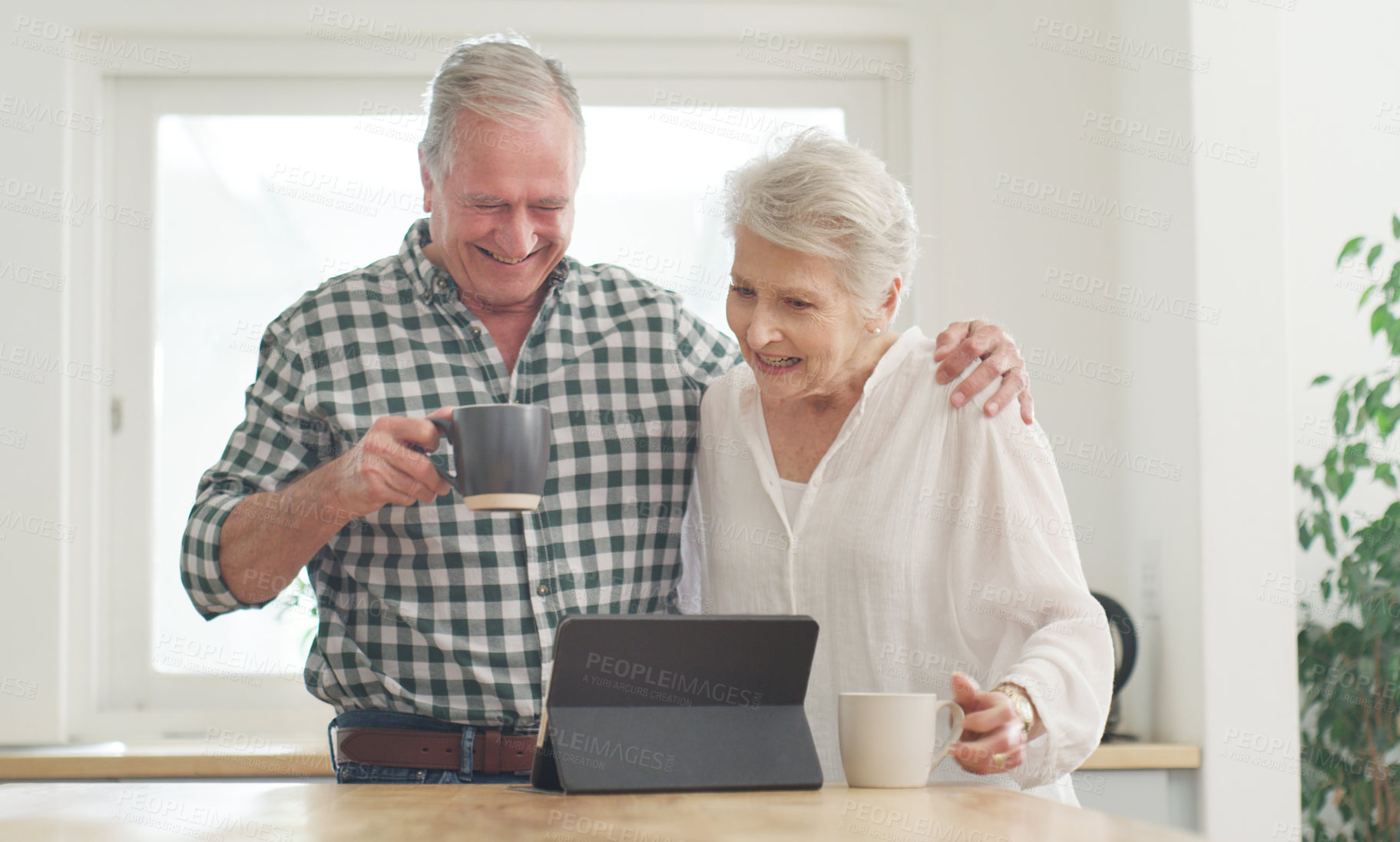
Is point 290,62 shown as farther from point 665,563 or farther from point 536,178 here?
point 665,563

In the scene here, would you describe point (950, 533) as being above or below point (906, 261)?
below

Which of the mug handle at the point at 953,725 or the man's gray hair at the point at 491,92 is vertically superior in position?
the man's gray hair at the point at 491,92

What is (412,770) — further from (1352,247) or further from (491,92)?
(1352,247)

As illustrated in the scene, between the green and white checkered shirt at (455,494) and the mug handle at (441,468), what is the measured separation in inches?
8.4

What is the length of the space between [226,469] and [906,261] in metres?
0.93

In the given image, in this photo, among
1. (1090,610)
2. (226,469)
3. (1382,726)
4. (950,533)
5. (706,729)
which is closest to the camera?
(706,729)

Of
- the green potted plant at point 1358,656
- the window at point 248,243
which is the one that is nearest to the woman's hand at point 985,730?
the green potted plant at point 1358,656

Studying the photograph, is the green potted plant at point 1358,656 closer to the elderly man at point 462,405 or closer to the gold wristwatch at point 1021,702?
the elderly man at point 462,405

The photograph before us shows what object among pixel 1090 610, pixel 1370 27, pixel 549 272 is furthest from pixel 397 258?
pixel 1370 27

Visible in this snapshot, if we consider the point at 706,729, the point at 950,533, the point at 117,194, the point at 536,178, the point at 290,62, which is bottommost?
the point at 706,729

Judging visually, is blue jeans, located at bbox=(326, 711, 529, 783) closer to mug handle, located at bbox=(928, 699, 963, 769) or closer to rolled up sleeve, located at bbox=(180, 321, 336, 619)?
rolled up sleeve, located at bbox=(180, 321, 336, 619)

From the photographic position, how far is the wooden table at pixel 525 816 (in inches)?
31.4

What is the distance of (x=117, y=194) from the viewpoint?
2.77 m

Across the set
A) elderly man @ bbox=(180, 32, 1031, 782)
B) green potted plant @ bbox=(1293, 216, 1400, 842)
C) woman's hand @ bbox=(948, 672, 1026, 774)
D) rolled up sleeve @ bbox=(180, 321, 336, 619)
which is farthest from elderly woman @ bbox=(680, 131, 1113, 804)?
green potted plant @ bbox=(1293, 216, 1400, 842)
